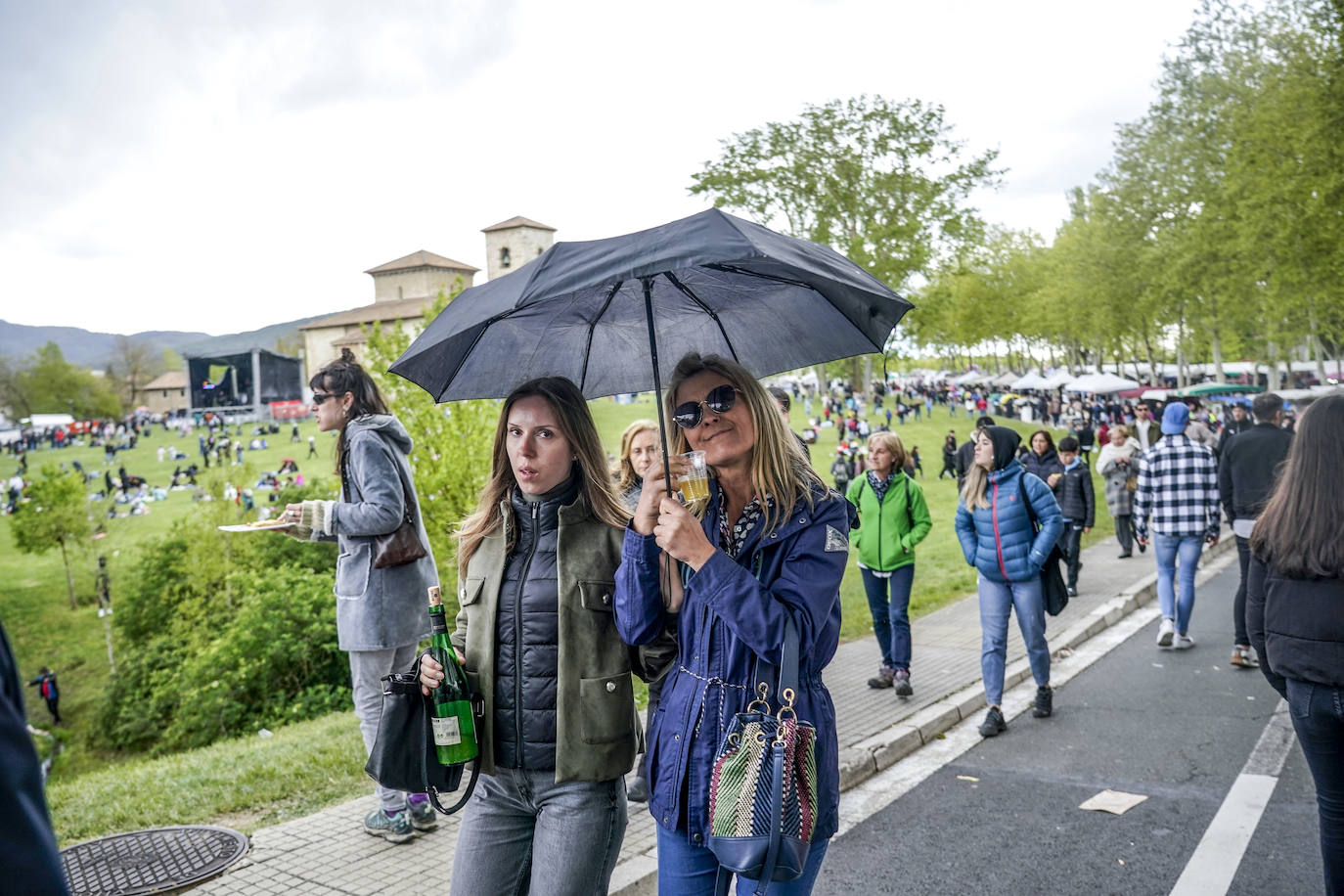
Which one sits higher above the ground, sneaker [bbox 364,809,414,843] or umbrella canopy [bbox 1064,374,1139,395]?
umbrella canopy [bbox 1064,374,1139,395]

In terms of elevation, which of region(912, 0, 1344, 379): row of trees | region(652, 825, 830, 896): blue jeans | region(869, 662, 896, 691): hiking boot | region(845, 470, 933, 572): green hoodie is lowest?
region(869, 662, 896, 691): hiking boot

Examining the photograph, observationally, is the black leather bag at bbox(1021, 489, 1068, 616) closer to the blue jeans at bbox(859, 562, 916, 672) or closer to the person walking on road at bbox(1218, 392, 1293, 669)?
the blue jeans at bbox(859, 562, 916, 672)

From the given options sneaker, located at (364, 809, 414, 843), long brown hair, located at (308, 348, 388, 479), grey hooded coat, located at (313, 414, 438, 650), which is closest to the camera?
grey hooded coat, located at (313, 414, 438, 650)

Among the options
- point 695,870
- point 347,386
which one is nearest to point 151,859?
point 347,386

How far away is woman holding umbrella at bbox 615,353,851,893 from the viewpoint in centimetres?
240

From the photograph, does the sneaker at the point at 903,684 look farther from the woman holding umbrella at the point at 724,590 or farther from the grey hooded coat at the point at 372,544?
the woman holding umbrella at the point at 724,590

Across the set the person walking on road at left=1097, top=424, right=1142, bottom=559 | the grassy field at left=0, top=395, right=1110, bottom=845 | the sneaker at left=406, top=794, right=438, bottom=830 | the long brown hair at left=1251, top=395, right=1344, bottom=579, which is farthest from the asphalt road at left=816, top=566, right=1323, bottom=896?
the person walking on road at left=1097, top=424, right=1142, bottom=559

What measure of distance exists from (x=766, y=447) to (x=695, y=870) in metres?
1.11

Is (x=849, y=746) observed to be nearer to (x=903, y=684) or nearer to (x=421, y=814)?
(x=903, y=684)

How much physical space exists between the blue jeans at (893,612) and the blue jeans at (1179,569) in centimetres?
255

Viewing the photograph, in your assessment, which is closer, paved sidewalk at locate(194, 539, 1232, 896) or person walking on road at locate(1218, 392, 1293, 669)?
paved sidewalk at locate(194, 539, 1232, 896)

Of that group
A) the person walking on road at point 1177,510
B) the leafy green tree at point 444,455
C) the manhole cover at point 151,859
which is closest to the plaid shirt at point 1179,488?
the person walking on road at point 1177,510

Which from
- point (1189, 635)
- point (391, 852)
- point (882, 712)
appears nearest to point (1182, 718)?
point (882, 712)

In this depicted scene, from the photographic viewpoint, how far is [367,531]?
450 cm
